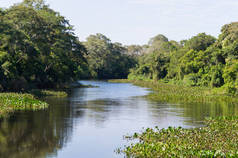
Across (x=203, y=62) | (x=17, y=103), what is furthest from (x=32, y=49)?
(x=203, y=62)

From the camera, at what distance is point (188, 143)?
61.2 feet

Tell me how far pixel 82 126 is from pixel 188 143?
973 cm

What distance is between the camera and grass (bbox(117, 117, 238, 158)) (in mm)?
16250

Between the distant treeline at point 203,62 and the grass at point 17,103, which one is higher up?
the distant treeline at point 203,62

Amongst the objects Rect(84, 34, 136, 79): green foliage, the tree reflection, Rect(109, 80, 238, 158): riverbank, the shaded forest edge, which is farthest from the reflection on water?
Rect(84, 34, 136, 79): green foliage

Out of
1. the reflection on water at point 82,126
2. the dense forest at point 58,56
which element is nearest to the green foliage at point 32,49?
the dense forest at point 58,56

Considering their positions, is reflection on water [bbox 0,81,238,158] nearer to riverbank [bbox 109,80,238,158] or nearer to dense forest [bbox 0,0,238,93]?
riverbank [bbox 109,80,238,158]

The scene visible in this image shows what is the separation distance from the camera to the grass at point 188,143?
16250 millimetres

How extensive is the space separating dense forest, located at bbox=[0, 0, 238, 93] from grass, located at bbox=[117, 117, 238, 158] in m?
22.6

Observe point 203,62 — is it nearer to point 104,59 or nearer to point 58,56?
point 58,56

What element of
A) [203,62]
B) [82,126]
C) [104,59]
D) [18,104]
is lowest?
[82,126]

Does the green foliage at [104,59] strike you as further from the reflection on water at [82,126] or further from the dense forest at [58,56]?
the reflection on water at [82,126]

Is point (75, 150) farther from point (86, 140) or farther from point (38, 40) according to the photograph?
point (38, 40)

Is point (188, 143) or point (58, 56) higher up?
point (58, 56)
